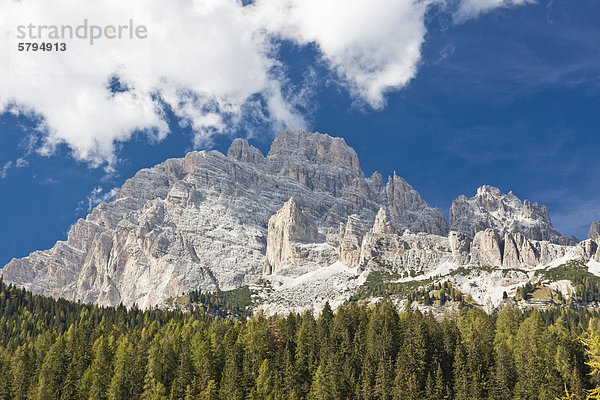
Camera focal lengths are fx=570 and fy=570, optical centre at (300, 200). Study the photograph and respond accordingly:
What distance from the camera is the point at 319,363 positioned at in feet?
427

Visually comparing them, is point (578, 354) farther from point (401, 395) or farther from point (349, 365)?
point (349, 365)

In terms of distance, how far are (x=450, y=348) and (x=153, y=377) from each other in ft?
222

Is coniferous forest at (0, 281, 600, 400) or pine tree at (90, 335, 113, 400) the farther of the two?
pine tree at (90, 335, 113, 400)

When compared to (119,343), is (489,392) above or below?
below

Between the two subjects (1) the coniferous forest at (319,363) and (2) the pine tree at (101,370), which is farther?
(2) the pine tree at (101,370)

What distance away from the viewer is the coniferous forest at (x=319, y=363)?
→ 117m

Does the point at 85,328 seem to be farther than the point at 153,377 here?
Yes

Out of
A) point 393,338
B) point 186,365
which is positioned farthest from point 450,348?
point 186,365

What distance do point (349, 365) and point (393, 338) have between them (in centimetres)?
1417

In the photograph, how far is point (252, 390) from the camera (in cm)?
12131

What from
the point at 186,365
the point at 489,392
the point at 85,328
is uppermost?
Result: the point at 85,328

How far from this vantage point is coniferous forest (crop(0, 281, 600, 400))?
117250 mm

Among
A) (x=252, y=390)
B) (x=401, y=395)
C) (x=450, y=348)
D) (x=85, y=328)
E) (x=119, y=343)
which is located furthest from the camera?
(x=85, y=328)

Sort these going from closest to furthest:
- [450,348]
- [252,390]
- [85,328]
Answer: [252,390] → [450,348] → [85,328]
